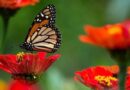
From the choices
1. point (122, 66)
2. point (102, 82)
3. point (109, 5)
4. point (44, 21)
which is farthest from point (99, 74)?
point (109, 5)

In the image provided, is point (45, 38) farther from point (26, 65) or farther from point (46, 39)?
point (26, 65)

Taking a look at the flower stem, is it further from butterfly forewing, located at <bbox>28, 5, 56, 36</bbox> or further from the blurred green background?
the blurred green background

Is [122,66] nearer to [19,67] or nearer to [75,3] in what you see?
[19,67]

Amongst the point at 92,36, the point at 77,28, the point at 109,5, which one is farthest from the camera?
the point at 109,5

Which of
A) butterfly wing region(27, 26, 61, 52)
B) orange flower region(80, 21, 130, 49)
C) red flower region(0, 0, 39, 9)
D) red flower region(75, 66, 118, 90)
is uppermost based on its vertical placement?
red flower region(0, 0, 39, 9)

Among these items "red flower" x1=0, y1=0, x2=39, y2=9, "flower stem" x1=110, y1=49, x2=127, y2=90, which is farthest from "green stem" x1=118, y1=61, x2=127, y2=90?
"red flower" x1=0, y1=0, x2=39, y2=9
